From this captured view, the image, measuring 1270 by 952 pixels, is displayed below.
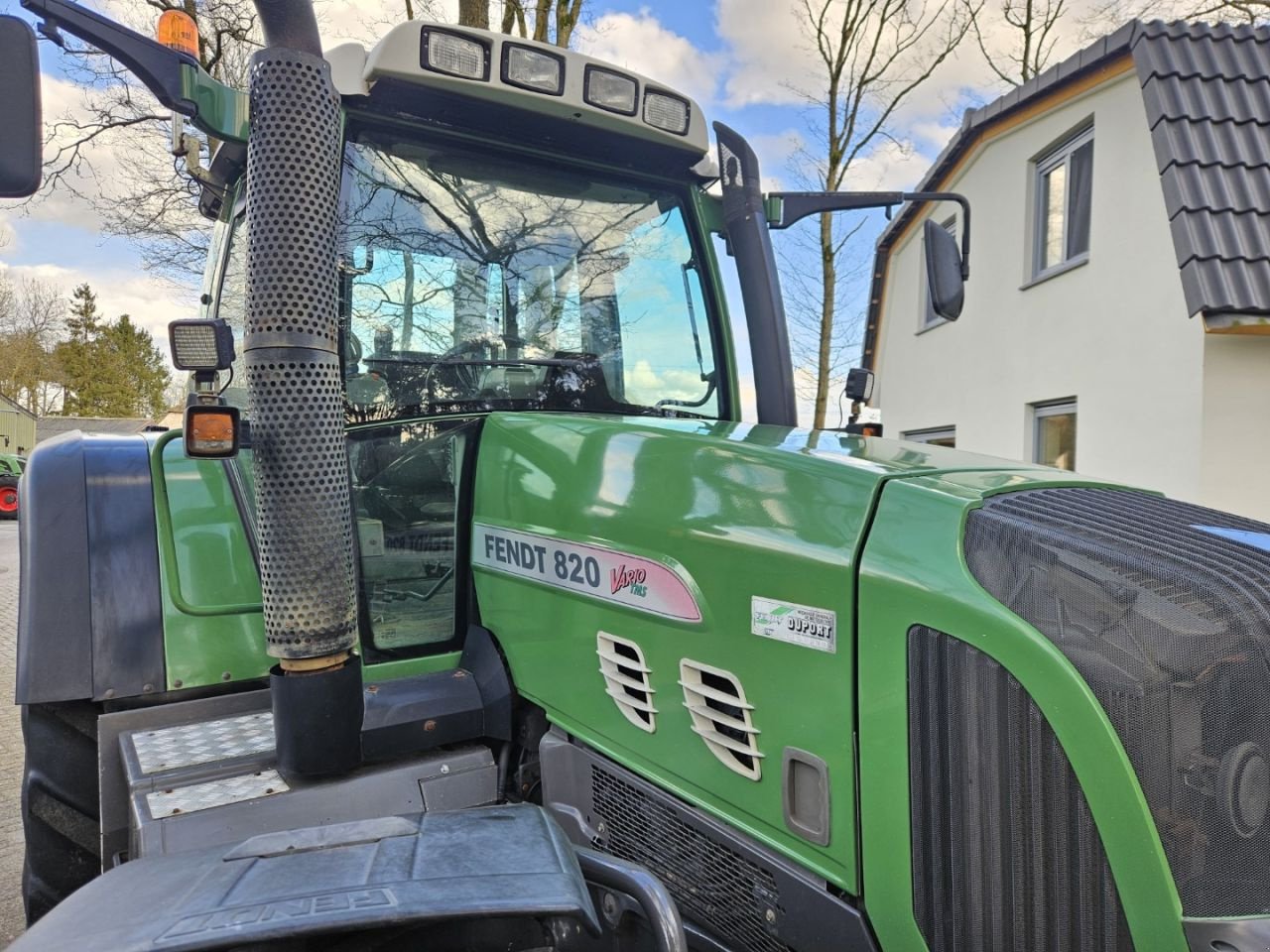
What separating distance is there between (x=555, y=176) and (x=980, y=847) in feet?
6.27

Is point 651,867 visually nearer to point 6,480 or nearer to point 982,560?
point 982,560

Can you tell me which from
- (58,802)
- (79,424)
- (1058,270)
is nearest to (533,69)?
(58,802)

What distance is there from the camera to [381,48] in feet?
6.61

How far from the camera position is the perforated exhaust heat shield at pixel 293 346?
1724mm

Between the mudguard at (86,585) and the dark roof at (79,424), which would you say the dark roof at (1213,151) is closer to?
the mudguard at (86,585)

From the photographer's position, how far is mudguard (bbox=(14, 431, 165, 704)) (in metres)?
2.06

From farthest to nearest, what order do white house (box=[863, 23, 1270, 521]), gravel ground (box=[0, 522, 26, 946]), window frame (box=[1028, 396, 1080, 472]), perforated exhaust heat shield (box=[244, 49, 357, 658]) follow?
window frame (box=[1028, 396, 1080, 472]) < white house (box=[863, 23, 1270, 521]) < gravel ground (box=[0, 522, 26, 946]) < perforated exhaust heat shield (box=[244, 49, 357, 658])

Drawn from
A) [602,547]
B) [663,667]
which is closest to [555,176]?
[602,547]

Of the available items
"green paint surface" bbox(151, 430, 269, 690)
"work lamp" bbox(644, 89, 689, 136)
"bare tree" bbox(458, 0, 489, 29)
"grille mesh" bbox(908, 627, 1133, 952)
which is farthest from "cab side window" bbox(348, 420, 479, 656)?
"bare tree" bbox(458, 0, 489, 29)

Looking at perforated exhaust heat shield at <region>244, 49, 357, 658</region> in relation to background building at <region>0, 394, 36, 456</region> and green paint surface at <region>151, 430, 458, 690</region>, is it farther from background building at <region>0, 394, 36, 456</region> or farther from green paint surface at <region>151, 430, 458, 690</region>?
background building at <region>0, 394, 36, 456</region>

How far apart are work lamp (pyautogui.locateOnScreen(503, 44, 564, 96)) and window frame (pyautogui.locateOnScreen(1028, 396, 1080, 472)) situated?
23.2 ft

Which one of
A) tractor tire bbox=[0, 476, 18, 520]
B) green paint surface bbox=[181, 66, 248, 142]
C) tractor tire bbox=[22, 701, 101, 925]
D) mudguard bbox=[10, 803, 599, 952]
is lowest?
tractor tire bbox=[0, 476, 18, 520]

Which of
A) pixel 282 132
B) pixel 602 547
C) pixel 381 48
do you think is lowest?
pixel 602 547

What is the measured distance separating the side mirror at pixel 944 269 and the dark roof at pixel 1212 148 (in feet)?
15.3
